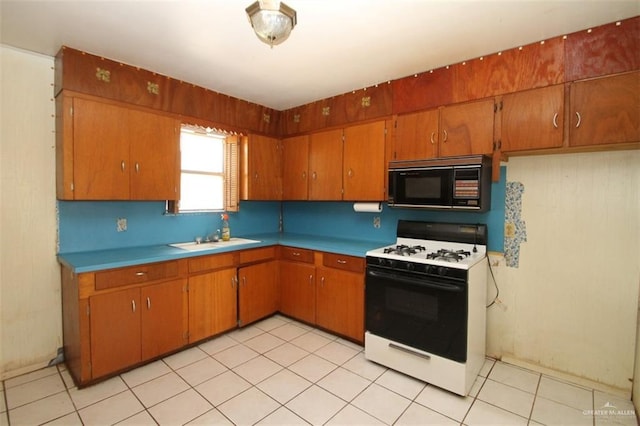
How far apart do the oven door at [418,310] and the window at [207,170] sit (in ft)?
6.32

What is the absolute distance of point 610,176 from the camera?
2.14 meters

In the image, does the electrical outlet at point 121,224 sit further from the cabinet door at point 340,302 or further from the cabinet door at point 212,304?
the cabinet door at point 340,302

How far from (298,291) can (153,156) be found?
1923 millimetres

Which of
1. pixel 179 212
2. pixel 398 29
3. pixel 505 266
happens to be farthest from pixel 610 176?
pixel 179 212

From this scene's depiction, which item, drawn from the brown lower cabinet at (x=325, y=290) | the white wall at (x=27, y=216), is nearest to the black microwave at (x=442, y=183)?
the brown lower cabinet at (x=325, y=290)

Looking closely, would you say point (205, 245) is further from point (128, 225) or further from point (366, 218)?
point (366, 218)

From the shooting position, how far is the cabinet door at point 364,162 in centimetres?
296

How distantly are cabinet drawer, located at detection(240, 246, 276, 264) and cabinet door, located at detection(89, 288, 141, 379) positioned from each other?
99 cm

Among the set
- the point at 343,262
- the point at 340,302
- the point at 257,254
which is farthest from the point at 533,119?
the point at 257,254

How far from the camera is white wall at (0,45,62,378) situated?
2271 mm

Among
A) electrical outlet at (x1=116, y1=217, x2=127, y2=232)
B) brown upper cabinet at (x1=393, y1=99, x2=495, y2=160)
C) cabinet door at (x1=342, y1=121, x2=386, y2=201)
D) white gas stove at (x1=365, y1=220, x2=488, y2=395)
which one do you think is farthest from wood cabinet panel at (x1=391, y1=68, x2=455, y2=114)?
electrical outlet at (x1=116, y1=217, x2=127, y2=232)

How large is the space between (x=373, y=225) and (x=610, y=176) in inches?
75.9

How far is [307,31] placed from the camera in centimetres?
202

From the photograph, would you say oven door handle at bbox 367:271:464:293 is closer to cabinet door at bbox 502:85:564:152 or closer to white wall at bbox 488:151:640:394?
white wall at bbox 488:151:640:394
